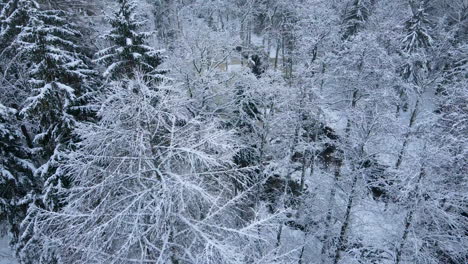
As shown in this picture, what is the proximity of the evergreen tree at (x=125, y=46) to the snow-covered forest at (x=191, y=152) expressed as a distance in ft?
0.23

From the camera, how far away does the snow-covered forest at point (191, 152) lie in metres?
6.68

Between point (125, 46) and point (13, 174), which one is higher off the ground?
point (125, 46)

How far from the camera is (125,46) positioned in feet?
46.5

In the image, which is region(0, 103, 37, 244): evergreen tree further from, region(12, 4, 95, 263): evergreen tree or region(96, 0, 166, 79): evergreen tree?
region(96, 0, 166, 79): evergreen tree

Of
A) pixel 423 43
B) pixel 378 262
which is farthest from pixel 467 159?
pixel 423 43

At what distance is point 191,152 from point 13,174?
10.00 meters

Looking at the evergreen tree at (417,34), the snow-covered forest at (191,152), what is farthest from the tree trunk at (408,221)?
the evergreen tree at (417,34)

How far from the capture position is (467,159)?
1452 centimetres

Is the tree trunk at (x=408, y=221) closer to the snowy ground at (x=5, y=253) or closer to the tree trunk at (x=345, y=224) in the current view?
the tree trunk at (x=345, y=224)

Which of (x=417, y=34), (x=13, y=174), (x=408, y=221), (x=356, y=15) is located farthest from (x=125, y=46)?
(x=417, y=34)

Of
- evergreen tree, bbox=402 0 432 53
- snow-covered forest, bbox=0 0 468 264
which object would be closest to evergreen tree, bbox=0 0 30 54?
snow-covered forest, bbox=0 0 468 264

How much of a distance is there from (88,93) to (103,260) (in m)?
8.39

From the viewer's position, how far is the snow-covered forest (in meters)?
6.68

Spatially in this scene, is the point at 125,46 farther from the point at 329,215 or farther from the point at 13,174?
the point at 329,215
